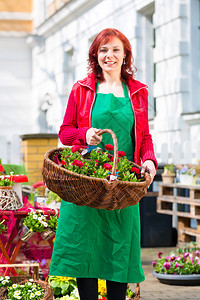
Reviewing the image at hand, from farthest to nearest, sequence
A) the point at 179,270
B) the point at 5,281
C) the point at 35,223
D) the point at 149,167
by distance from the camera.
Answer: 1. the point at 179,270
2. the point at 35,223
3. the point at 5,281
4. the point at 149,167

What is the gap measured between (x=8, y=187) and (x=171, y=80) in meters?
4.34

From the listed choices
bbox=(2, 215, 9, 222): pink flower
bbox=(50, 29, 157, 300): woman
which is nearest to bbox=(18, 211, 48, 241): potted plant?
bbox=(2, 215, 9, 222): pink flower

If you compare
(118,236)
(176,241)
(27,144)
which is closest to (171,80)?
(176,241)

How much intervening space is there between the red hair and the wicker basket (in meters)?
0.54

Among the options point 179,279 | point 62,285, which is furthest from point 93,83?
point 179,279

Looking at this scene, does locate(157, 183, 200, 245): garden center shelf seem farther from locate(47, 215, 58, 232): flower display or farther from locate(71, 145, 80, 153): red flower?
locate(71, 145, 80, 153): red flower

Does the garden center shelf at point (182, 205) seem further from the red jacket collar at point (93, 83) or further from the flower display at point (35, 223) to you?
the red jacket collar at point (93, 83)

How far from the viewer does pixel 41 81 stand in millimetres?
14797

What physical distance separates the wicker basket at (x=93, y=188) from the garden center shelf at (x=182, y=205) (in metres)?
4.33

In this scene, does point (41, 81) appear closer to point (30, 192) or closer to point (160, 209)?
point (160, 209)

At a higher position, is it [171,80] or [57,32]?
[57,32]

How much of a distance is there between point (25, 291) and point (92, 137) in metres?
1.41

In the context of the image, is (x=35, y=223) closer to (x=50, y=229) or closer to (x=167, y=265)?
(x=50, y=229)

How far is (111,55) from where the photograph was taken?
3369 mm
